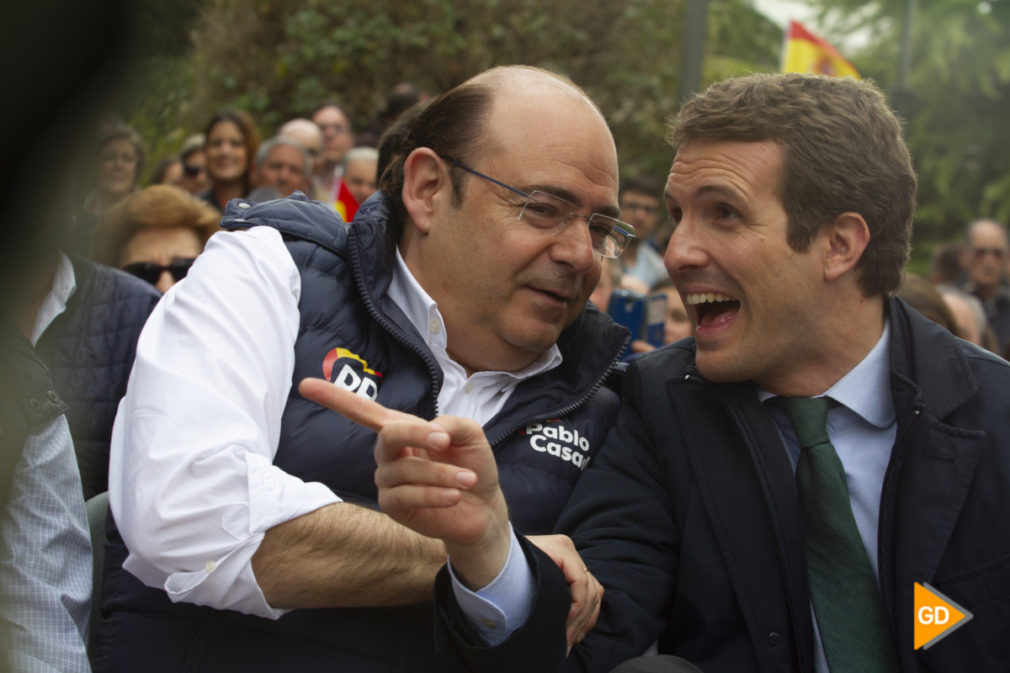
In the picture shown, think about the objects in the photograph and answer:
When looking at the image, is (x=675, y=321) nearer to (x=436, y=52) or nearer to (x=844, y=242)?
(x=844, y=242)

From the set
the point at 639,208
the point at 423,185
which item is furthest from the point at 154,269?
the point at 639,208

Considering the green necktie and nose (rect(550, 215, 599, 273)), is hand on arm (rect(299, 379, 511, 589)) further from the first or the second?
nose (rect(550, 215, 599, 273))

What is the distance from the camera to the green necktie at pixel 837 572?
245 cm

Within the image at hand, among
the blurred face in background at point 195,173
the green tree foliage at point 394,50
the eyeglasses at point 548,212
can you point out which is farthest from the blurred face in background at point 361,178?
the green tree foliage at point 394,50

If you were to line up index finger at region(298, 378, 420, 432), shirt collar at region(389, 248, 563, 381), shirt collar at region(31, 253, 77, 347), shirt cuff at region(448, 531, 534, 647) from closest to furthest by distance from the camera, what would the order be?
index finger at region(298, 378, 420, 432)
shirt cuff at region(448, 531, 534, 647)
shirt collar at region(389, 248, 563, 381)
shirt collar at region(31, 253, 77, 347)

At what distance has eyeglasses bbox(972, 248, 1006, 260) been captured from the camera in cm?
956

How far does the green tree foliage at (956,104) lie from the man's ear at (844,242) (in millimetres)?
20131

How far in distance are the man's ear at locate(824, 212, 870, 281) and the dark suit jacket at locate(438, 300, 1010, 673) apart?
21 cm

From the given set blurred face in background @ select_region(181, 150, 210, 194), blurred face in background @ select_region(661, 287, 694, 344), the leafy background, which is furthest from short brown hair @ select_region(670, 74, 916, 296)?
the leafy background

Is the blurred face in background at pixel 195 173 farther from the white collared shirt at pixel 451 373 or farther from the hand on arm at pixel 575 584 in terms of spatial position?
the hand on arm at pixel 575 584

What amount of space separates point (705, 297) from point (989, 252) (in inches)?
309

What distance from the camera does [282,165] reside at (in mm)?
6535

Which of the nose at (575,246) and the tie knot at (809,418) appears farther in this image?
the nose at (575,246)

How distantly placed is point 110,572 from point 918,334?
7.15ft
